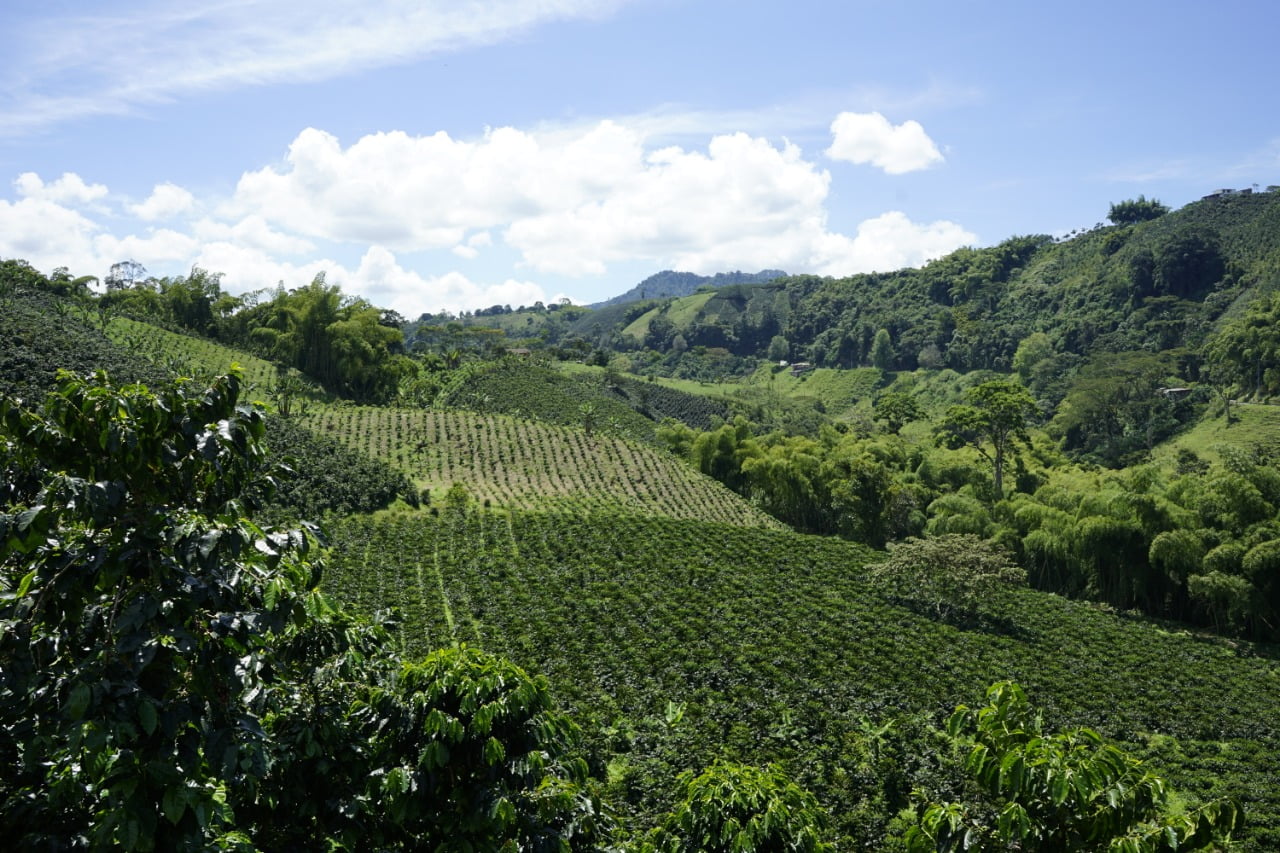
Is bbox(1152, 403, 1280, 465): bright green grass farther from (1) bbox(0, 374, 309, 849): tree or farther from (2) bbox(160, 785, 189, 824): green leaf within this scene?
(2) bbox(160, 785, 189, 824): green leaf

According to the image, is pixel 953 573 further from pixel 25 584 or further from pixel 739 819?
pixel 25 584

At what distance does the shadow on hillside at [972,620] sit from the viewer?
1204 inches

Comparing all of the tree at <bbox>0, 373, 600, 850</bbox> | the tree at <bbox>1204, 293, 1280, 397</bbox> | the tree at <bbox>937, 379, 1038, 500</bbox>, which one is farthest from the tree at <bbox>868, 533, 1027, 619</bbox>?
the tree at <bbox>1204, 293, 1280, 397</bbox>

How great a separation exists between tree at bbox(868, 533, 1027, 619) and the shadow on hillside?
0.08 metres

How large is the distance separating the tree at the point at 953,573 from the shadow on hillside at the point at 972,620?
0.25 ft

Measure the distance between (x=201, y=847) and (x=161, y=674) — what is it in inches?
34.8

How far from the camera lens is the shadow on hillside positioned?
30594mm

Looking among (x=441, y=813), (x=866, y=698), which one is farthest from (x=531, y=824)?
(x=866, y=698)

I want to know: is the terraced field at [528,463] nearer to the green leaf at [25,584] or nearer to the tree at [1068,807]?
the tree at [1068,807]

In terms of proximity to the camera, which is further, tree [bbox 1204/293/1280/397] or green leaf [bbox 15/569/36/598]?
tree [bbox 1204/293/1280/397]

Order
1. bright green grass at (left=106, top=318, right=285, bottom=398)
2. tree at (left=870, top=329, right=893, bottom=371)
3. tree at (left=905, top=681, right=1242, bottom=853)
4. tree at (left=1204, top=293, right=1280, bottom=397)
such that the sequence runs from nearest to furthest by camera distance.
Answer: tree at (left=905, top=681, right=1242, bottom=853) < bright green grass at (left=106, top=318, right=285, bottom=398) < tree at (left=1204, top=293, right=1280, bottom=397) < tree at (left=870, top=329, right=893, bottom=371)

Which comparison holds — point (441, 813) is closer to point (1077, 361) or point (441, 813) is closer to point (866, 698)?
point (866, 698)

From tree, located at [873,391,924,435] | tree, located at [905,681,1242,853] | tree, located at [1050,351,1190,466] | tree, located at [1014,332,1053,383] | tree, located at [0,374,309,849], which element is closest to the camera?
tree, located at [0,374,309,849]

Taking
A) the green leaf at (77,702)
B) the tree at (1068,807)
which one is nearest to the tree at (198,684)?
the green leaf at (77,702)
